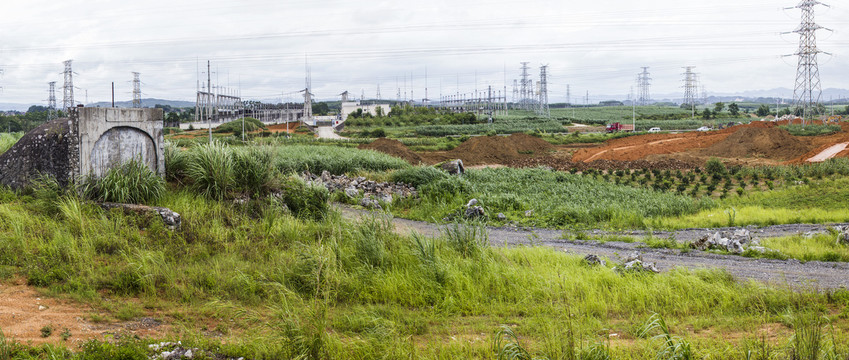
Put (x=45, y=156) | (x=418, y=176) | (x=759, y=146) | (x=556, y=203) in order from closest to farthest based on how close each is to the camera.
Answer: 1. (x=45, y=156)
2. (x=556, y=203)
3. (x=418, y=176)
4. (x=759, y=146)

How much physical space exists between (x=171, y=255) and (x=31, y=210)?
424cm

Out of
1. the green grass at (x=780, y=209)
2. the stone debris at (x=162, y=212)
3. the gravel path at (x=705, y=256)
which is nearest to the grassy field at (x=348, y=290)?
the stone debris at (x=162, y=212)

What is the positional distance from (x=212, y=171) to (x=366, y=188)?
7.00m

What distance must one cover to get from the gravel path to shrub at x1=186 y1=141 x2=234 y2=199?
3.40m

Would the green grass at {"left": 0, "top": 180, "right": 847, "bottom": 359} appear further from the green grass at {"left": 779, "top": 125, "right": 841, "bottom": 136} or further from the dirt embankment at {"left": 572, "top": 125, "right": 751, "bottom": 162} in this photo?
the green grass at {"left": 779, "top": 125, "right": 841, "bottom": 136}

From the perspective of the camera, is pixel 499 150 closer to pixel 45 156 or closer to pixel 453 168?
pixel 453 168

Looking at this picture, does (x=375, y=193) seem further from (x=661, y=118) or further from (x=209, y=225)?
(x=661, y=118)

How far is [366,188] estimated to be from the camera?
20.3 metres

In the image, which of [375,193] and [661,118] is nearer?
[375,193]

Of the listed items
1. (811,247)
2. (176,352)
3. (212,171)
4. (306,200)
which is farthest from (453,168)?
(176,352)

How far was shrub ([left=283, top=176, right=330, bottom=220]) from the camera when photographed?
13.7m

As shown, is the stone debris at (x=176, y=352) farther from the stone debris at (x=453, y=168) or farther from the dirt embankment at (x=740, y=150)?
the dirt embankment at (x=740, y=150)

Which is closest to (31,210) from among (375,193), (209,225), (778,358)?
(209,225)

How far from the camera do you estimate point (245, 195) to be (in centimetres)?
1412
